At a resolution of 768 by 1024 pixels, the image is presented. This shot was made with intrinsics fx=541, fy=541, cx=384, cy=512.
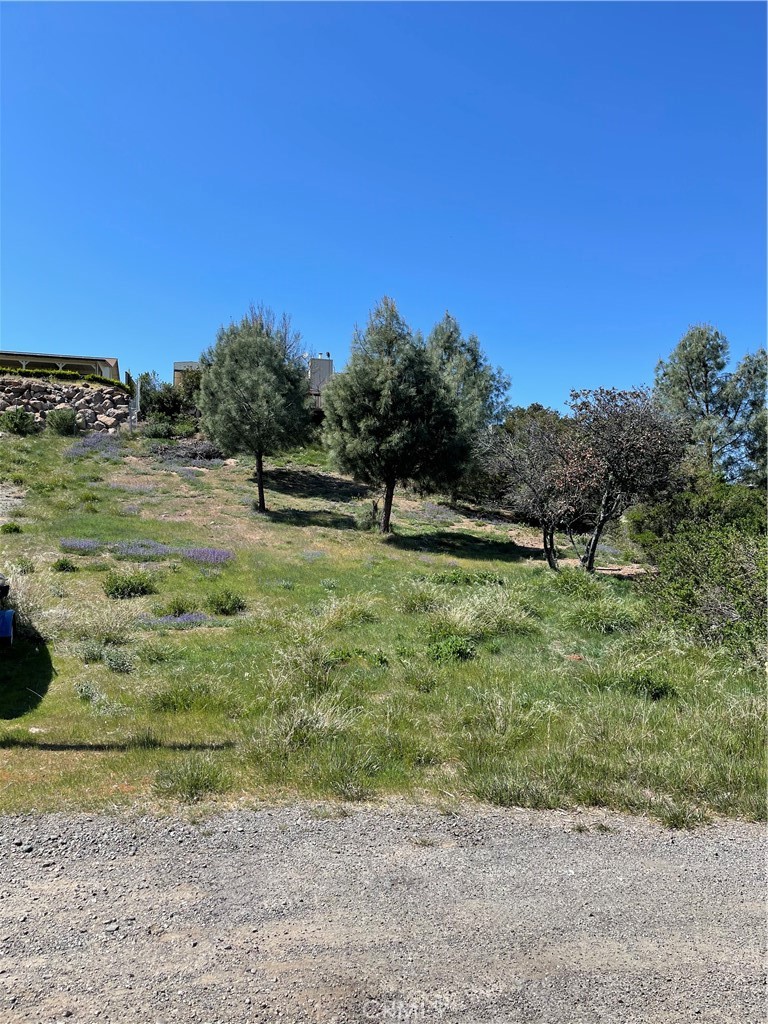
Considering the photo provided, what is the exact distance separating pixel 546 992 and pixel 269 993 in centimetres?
143

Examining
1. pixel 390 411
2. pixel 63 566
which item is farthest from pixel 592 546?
pixel 63 566

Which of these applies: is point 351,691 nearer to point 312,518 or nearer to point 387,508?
point 387,508

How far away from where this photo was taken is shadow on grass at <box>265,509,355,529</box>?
952 inches

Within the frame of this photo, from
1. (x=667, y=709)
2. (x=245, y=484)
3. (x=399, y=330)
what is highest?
(x=399, y=330)

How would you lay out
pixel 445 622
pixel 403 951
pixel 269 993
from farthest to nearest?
pixel 445 622 < pixel 403 951 < pixel 269 993

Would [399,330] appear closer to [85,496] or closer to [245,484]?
[245,484]

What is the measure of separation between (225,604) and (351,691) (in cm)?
479

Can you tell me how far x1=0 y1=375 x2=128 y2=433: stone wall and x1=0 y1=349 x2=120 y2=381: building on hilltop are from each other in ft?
28.8

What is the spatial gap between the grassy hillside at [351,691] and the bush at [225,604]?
0.09 metres

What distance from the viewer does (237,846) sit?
398 cm

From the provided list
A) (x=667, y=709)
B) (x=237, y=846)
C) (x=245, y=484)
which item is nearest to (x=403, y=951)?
(x=237, y=846)

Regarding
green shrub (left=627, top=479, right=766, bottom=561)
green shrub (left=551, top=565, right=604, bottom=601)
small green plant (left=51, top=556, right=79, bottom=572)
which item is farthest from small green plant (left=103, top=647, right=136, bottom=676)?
green shrub (left=627, top=479, right=766, bottom=561)

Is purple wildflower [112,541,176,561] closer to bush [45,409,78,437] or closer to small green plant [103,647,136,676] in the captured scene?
small green plant [103,647,136,676]

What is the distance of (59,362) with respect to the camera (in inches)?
1853
